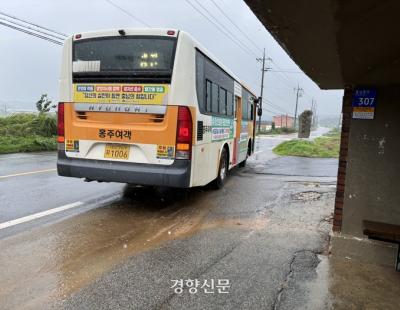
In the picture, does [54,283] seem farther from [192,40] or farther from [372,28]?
[192,40]

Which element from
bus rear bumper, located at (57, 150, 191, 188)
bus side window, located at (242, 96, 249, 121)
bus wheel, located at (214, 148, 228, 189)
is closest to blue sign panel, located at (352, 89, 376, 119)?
bus rear bumper, located at (57, 150, 191, 188)

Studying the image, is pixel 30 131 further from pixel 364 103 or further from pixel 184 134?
pixel 364 103

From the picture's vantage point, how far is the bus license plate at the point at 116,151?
604cm

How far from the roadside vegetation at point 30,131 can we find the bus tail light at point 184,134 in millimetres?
11992

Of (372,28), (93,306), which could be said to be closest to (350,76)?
(372,28)

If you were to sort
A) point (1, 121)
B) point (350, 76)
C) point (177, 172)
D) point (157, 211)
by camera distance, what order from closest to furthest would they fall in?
point (350, 76)
point (177, 172)
point (157, 211)
point (1, 121)

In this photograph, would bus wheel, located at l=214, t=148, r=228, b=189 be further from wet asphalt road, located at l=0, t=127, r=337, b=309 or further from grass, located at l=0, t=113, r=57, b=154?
grass, located at l=0, t=113, r=57, b=154

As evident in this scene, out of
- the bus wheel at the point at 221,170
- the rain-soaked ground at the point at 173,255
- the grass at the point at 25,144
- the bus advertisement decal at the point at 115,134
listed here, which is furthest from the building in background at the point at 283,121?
the bus advertisement decal at the point at 115,134

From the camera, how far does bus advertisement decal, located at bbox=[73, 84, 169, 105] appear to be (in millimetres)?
5832

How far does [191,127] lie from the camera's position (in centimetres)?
590

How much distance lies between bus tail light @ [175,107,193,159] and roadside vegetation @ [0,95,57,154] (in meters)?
12.0

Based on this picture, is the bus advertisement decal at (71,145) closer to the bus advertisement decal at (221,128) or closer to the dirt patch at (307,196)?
the bus advertisement decal at (221,128)

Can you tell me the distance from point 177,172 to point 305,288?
2818 mm

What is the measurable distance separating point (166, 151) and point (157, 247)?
1.76 metres
